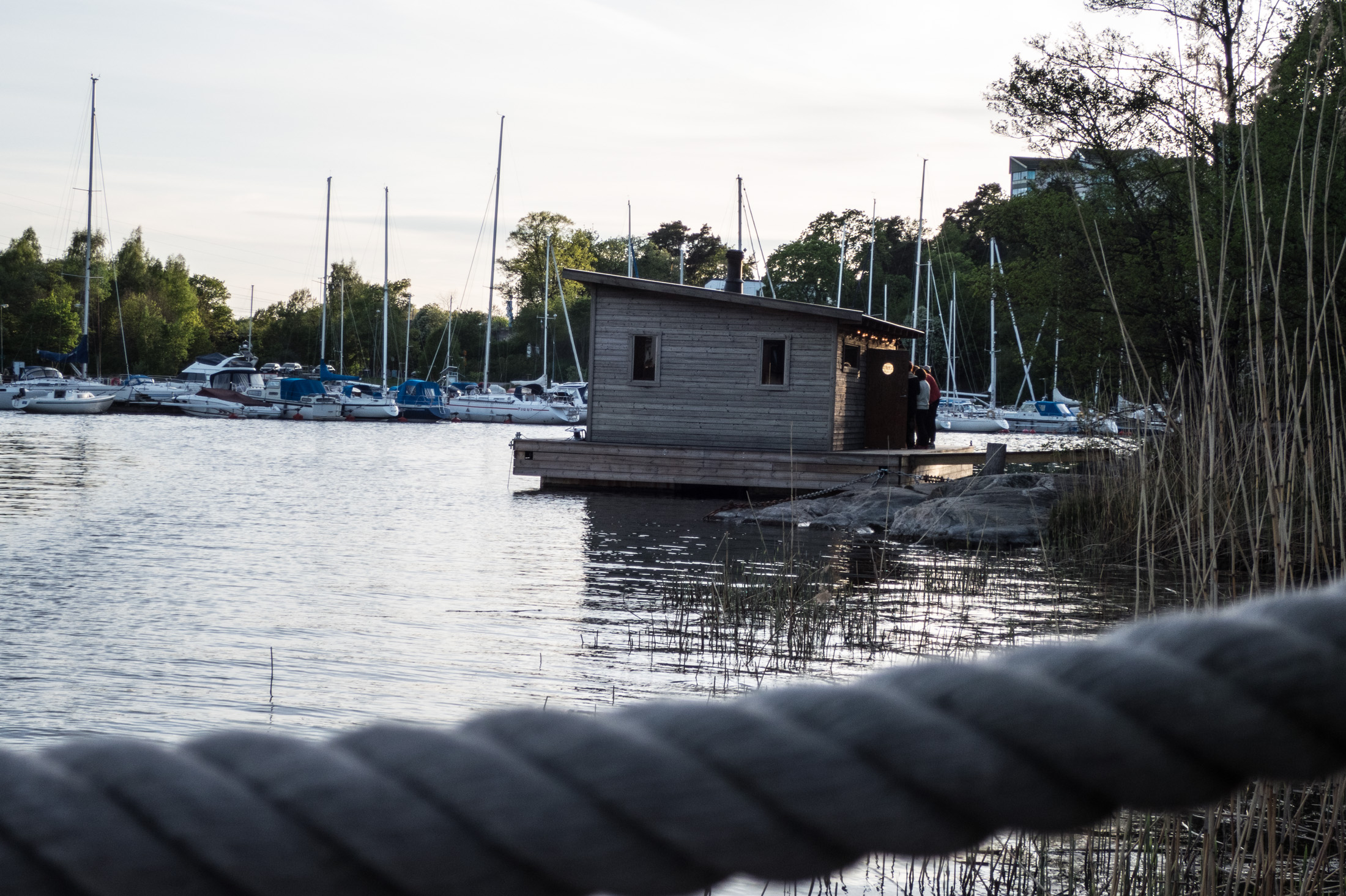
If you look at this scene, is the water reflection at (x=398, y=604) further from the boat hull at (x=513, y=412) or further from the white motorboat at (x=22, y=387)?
the white motorboat at (x=22, y=387)

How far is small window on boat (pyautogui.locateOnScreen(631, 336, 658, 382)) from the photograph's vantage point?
24.9 metres

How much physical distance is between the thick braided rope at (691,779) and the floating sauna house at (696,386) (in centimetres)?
2291

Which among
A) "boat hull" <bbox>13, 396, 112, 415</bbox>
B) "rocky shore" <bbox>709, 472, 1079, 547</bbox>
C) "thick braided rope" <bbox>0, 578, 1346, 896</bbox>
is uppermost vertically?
"thick braided rope" <bbox>0, 578, 1346, 896</bbox>

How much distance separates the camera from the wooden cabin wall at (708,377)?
79.9 feet

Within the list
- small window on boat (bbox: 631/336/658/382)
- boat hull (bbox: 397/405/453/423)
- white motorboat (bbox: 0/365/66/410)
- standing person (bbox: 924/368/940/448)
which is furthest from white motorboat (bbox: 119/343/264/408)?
standing person (bbox: 924/368/940/448)

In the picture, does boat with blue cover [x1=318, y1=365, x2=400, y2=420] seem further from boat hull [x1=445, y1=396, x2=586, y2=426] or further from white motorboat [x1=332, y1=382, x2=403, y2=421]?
boat hull [x1=445, y1=396, x2=586, y2=426]

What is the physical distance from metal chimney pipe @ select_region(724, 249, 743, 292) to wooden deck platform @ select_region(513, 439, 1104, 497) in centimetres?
396

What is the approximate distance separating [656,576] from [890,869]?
8401 millimetres

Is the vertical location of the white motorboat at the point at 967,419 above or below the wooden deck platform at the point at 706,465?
above

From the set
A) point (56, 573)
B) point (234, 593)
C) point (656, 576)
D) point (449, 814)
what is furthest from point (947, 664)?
point (56, 573)

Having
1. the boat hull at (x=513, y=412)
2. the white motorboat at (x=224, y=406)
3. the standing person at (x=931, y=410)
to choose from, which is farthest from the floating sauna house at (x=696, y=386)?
the white motorboat at (x=224, y=406)

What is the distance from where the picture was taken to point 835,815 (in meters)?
0.56

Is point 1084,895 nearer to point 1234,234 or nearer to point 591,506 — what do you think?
point 1234,234

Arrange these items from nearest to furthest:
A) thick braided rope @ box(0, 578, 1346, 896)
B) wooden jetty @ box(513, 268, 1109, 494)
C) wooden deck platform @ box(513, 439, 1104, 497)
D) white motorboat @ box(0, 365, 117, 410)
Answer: thick braided rope @ box(0, 578, 1346, 896)
wooden deck platform @ box(513, 439, 1104, 497)
wooden jetty @ box(513, 268, 1109, 494)
white motorboat @ box(0, 365, 117, 410)
